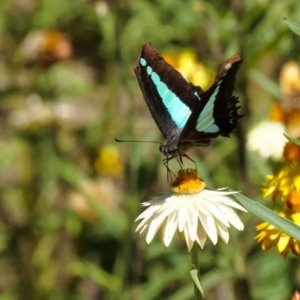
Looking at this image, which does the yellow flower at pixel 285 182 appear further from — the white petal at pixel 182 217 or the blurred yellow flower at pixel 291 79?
the blurred yellow flower at pixel 291 79

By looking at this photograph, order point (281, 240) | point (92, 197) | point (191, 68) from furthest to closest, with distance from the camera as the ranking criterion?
point (92, 197) < point (191, 68) < point (281, 240)

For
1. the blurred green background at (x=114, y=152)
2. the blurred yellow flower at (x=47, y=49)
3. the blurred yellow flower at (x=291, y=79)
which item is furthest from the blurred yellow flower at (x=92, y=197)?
the blurred yellow flower at (x=291, y=79)

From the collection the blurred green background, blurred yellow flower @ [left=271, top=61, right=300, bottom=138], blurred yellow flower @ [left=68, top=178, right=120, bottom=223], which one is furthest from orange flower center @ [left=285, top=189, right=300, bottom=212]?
blurred yellow flower @ [left=68, top=178, right=120, bottom=223]

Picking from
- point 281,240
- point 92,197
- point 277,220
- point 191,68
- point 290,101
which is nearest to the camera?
point 277,220

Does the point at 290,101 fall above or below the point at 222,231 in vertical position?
above

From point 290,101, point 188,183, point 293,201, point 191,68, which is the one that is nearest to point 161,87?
point 188,183

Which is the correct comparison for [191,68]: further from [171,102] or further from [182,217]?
[182,217]

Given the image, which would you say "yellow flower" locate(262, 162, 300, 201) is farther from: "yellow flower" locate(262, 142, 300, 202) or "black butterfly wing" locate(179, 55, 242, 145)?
"black butterfly wing" locate(179, 55, 242, 145)
